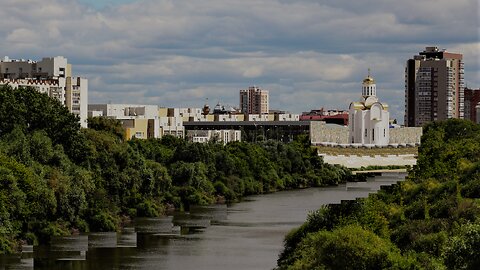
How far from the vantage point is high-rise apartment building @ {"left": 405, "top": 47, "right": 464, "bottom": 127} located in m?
144

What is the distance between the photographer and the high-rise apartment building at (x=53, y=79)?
260 feet

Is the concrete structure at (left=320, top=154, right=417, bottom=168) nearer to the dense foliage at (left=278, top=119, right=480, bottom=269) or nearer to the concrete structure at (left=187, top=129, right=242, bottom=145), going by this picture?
the concrete structure at (left=187, top=129, right=242, bottom=145)

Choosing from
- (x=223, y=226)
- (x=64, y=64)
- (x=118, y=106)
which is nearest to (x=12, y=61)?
(x=64, y=64)

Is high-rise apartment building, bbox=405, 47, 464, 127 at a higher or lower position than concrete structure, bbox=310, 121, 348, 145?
higher

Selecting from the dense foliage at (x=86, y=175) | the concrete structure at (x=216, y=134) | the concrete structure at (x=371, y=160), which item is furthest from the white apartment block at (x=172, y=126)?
the dense foliage at (x=86, y=175)

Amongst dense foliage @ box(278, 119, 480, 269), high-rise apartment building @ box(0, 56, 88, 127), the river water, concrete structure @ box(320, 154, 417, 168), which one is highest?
high-rise apartment building @ box(0, 56, 88, 127)

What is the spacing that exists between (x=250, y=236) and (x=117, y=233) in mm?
4766

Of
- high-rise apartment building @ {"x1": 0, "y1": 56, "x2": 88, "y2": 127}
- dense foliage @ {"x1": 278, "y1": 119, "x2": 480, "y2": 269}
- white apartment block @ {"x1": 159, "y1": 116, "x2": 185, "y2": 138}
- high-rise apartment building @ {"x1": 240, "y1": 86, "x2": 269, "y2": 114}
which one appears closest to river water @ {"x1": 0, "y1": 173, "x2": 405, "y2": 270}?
dense foliage @ {"x1": 278, "y1": 119, "x2": 480, "y2": 269}

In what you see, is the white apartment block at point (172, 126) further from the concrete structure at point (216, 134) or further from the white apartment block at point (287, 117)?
the white apartment block at point (287, 117)

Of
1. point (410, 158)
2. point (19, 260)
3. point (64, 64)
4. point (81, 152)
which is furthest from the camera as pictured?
point (410, 158)

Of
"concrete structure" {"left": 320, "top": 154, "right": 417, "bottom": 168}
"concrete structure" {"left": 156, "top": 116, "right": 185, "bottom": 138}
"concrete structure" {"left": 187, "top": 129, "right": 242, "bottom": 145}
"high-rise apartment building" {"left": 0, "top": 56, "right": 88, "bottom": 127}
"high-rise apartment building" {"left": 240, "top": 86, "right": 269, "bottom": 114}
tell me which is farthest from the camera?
"high-rise apartment building" {"left": 240, "top": 86, "right": 269, "bottom": 114}

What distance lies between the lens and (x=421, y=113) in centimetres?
14700

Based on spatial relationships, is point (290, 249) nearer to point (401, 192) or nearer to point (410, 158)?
point (401, 192)

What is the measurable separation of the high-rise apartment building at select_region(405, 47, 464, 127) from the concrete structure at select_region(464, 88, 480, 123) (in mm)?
8758
